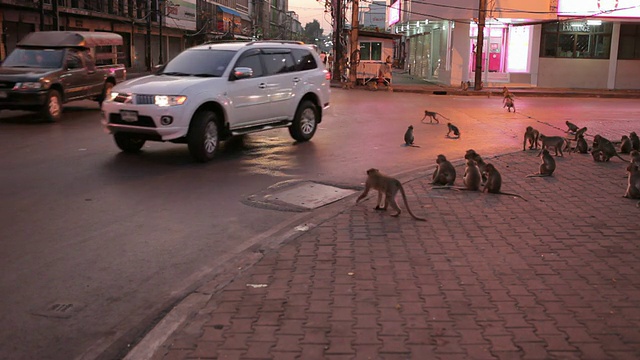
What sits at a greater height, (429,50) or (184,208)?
(429,50)

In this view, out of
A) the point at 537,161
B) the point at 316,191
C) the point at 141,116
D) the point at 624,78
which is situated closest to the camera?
the point at 316,191

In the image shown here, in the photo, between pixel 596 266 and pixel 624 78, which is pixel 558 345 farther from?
pixel 624 78

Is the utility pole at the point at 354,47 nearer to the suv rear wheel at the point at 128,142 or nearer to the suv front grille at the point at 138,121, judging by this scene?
the suv rear wheel at the point at 128,142

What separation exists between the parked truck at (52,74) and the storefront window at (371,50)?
19.4 meters

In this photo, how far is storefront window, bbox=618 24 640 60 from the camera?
34.3 m

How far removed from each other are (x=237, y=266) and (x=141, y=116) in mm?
5362

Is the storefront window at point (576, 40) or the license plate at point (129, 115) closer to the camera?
the license plate at point (129, 115)

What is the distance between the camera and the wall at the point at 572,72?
3453 centimetres

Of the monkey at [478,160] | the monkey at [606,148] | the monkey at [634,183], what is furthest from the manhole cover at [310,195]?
the monkey at [606,148]

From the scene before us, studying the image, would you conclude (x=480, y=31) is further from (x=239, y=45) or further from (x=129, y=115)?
(x=129, y=115)

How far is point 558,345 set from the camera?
3.96m

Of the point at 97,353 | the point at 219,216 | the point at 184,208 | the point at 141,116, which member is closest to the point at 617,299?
the point at 97,353

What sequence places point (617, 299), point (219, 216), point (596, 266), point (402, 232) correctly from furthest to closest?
point (219, 216), point (402, 232), point (596, 266), point (617, 299)

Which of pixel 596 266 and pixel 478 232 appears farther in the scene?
pixel 478 232
